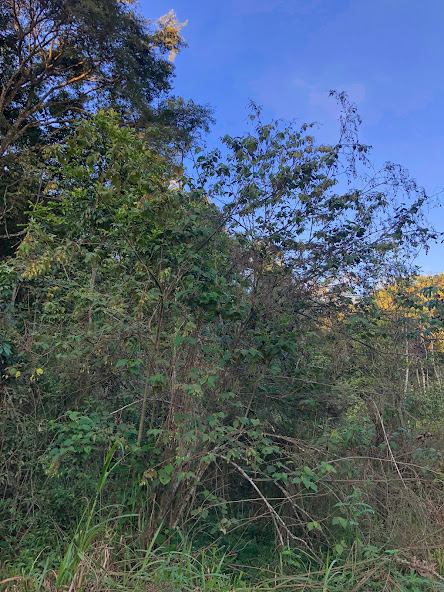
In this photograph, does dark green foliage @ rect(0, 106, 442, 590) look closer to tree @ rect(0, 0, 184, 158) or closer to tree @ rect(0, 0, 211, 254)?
tree @ rect(0, 0, 211, 254)

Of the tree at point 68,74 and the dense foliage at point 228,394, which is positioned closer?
the dense foliage at point 228,394

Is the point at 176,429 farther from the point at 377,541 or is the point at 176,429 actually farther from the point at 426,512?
the point at 426,512

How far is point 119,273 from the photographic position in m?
3.31

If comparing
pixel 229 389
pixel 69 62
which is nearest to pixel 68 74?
pixel 69 62

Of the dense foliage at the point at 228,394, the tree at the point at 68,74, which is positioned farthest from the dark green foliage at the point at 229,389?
the tree at the point at 68,74

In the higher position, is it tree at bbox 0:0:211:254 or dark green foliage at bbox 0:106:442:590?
tree at bbox 0:0:211:254

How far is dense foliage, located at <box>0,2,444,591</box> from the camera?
272 centimetres

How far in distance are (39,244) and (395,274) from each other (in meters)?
3.55

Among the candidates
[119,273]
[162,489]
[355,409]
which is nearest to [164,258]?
[119,273]

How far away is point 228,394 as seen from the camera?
2953mm

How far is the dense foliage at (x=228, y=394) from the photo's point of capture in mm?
2723

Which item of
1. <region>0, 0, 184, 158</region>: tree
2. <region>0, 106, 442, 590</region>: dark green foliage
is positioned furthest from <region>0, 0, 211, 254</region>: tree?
<region>0, 106, 442, 590</region>: dark green foliage

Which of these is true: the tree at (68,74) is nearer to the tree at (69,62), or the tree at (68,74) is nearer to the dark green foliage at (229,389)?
the tree at (69,62)

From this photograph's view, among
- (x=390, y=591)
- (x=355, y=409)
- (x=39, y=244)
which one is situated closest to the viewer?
(x=390, y=591)
